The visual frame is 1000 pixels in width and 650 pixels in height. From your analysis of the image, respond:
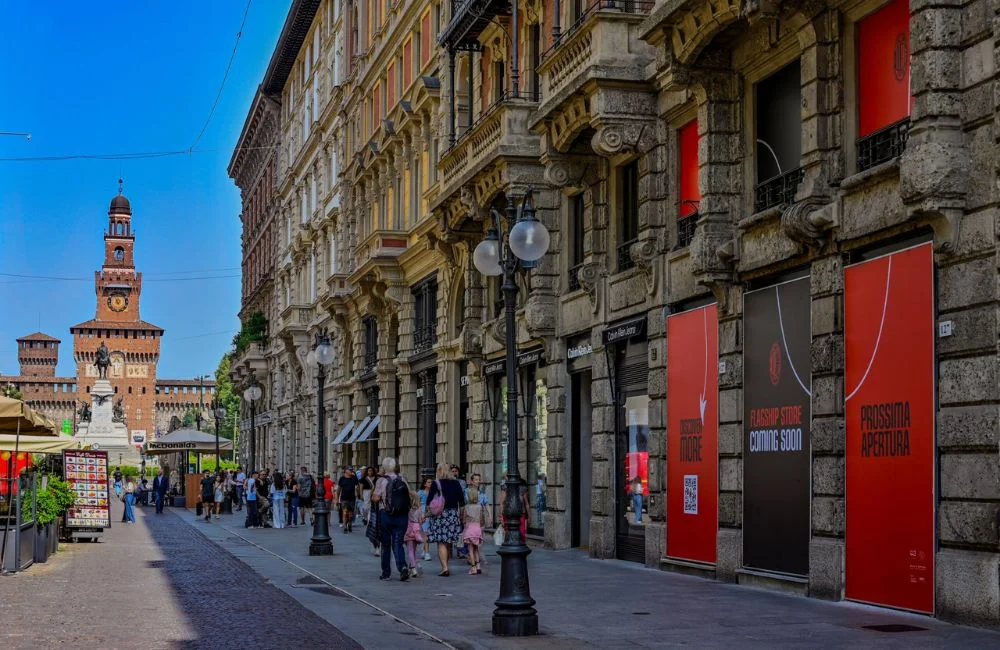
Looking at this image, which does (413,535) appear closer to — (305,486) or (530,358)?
(530,358)

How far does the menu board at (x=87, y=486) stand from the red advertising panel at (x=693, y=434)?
50.2 ft

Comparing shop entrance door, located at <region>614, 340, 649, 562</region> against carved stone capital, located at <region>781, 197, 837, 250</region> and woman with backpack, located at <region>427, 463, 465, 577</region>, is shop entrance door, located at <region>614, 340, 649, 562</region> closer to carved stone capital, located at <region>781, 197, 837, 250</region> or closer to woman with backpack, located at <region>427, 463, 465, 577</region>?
woman with backpack, located at <region>427, 463, 465, 577</region>

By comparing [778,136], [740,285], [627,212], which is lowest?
[740,285]

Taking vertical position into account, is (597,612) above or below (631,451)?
below

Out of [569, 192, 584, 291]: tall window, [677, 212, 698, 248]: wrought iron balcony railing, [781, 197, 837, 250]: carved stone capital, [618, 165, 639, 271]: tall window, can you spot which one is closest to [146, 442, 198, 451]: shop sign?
[569, 192, 584, 291]: tall window

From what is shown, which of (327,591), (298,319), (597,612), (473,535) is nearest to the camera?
(597,612)

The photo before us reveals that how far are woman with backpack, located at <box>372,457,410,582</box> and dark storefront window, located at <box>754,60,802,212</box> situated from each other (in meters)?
6.40

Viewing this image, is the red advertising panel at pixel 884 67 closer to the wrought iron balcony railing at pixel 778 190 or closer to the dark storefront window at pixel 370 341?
the wrought iron balcony railing at pixel 778 190

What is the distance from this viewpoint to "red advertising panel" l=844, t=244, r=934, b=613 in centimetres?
1566

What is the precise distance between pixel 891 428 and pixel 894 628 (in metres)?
2.55

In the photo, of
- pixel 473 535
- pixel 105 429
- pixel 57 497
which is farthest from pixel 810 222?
pixel 105 429

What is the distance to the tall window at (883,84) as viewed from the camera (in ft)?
54.7

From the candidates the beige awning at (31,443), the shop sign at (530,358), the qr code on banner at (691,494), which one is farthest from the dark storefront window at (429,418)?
the qr code on banner at (691,494)

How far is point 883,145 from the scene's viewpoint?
56.0 ft
